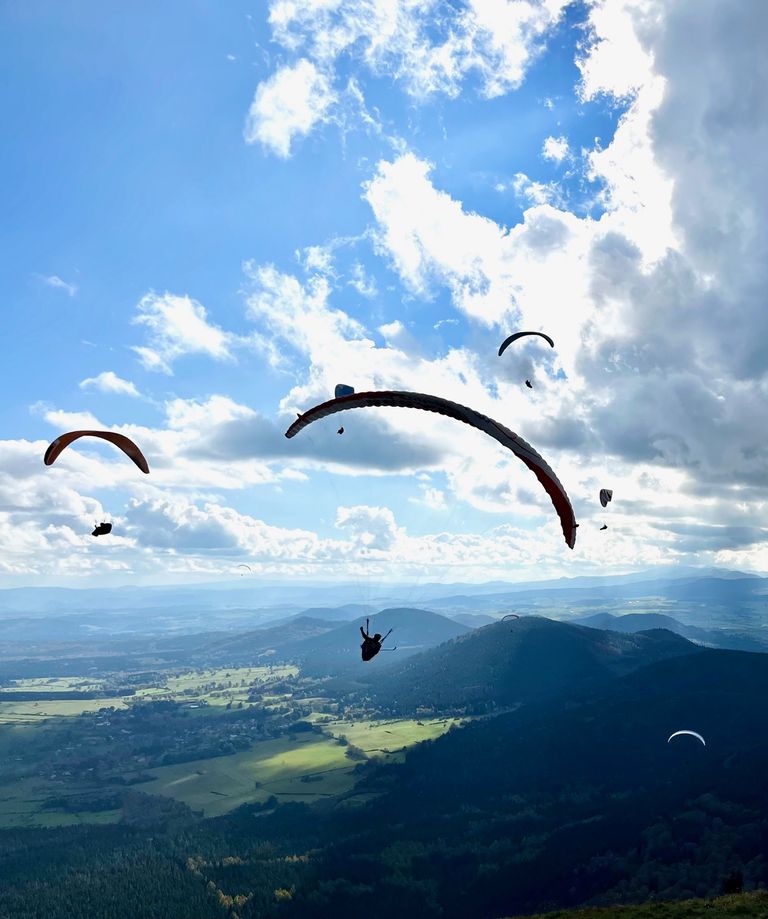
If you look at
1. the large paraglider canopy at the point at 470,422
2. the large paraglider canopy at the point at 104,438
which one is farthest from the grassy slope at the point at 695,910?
the large paraglider canopy at the point at 104,438

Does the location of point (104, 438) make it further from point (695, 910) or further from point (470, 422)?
point (695, 910)

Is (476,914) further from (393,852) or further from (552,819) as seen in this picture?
(552,819)

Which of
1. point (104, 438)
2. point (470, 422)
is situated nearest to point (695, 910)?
point (470, 422)

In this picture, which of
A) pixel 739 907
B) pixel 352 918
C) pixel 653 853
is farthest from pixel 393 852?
pixel 739 907

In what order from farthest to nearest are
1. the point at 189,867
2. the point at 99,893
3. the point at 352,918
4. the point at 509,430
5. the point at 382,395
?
the point at 189,867 < the point at 99,893 < the point at 352,918 < the point at 382,395 < the point at 509,430

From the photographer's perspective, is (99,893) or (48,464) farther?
(99,893)

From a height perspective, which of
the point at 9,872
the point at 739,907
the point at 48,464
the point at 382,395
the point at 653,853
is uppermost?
the point at 382,395

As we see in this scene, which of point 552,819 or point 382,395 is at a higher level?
point 382,395

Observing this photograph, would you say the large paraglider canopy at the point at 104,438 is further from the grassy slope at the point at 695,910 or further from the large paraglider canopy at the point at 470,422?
the grassy slope at the point at 695,910

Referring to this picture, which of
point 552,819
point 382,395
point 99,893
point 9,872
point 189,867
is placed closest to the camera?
point 382,395
